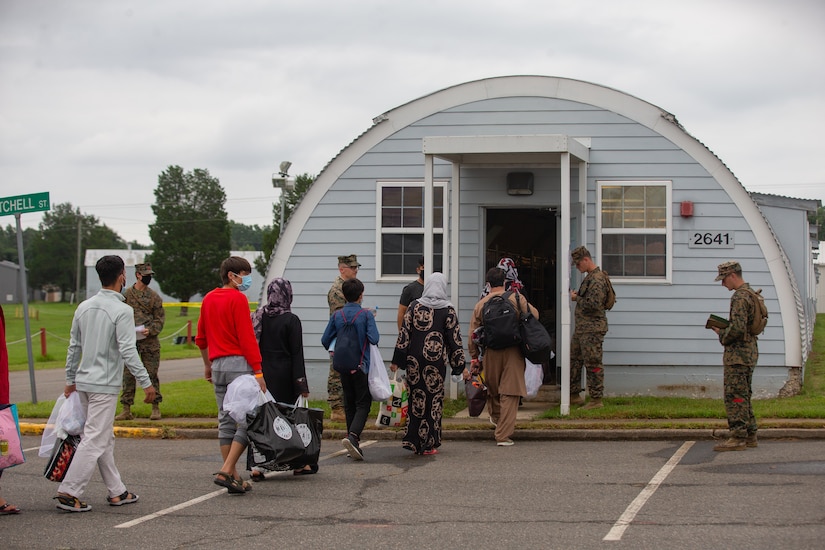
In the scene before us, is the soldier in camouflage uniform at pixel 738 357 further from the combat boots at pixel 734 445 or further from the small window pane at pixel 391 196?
the small window pane at pixel 391 196

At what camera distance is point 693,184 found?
12461mm

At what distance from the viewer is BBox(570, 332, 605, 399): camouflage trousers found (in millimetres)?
11492

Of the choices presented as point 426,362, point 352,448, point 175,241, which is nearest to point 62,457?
point 352,448

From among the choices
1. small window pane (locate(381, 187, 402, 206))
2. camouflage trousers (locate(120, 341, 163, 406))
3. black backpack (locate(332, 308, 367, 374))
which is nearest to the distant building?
small window pane (locate(381, 187, 402, 206))

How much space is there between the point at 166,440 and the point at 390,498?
4666mm

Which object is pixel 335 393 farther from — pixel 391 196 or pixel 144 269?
pixel 391 196

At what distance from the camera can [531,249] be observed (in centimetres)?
1542

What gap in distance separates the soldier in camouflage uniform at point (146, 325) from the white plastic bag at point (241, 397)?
443cm

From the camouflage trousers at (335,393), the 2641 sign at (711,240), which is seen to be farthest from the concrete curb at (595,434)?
the 2641 sign at (711,240)

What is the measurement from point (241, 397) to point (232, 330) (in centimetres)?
54

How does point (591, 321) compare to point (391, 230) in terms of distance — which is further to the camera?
point (391, 230)

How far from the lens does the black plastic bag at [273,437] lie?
7.60m

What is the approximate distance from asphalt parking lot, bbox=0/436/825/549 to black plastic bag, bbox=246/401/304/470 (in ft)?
0.88

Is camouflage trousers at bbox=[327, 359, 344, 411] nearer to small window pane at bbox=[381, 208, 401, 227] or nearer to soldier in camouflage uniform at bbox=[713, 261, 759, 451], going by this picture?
small window pane at bbox=[381, 208, 401, 227]
